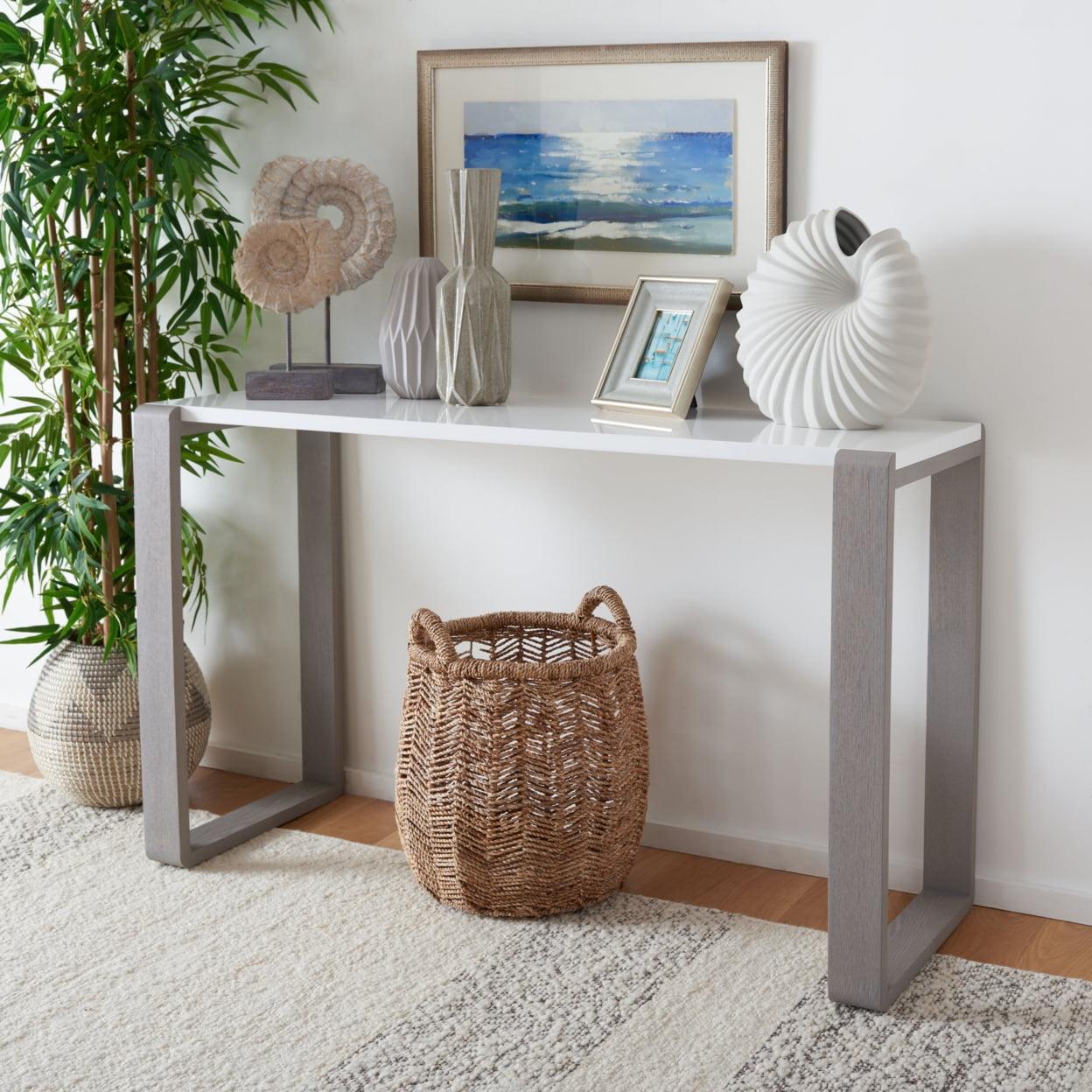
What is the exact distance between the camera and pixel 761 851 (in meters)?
2.50

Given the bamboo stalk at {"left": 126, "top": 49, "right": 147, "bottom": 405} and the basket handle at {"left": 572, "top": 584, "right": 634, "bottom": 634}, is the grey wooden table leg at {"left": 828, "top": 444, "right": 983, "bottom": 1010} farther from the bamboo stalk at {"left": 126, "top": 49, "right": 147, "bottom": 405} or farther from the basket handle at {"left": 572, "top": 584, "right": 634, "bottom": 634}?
the bamboo stalk at {"left": 126, "top": 49, "right": 147, "bottom": 405}

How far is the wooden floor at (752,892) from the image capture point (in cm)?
217

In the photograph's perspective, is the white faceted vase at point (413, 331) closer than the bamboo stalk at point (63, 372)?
Yes

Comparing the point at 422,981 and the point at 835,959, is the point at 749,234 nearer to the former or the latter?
the point at 835,959

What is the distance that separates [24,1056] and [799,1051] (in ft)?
3.37

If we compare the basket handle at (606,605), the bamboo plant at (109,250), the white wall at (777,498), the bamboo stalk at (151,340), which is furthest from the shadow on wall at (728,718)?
the bamboo stalk at (151,340)

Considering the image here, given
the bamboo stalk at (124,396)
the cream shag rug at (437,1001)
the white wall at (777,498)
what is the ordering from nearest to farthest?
the cream shag rug at (437,1001)
the white wall at (777,498)
the bamboo stalk at (124,396)

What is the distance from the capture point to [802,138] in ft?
7.38

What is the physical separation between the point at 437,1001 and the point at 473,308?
1091 millimetres

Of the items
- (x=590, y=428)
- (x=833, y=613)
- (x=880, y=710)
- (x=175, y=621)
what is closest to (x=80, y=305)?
(x=175, y=621)

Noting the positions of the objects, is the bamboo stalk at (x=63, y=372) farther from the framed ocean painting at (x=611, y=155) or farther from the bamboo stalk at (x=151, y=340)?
the framed ocean painting at (x=611, y=155)

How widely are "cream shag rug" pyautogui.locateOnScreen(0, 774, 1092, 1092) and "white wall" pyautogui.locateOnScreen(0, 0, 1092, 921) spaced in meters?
0.33

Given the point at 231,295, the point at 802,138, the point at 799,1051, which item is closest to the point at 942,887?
the point at 799,1051

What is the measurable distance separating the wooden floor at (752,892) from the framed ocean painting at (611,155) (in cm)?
100
